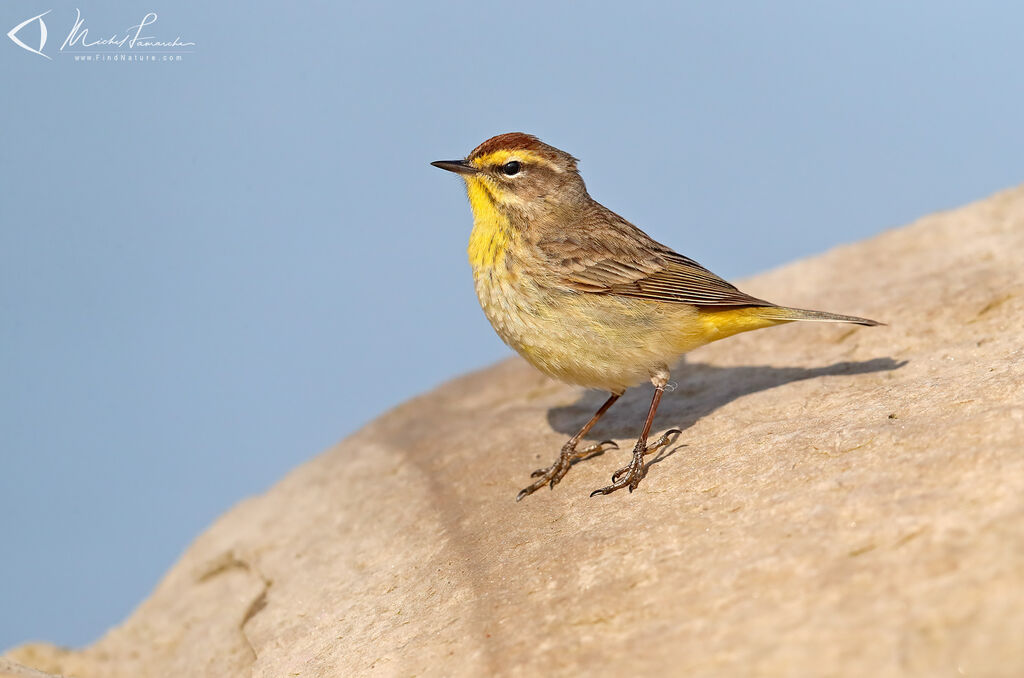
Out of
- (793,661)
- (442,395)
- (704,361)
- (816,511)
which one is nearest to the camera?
(793,661)

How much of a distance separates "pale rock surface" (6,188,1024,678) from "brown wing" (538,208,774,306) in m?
0.81

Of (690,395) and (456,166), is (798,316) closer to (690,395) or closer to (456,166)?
(690,395)

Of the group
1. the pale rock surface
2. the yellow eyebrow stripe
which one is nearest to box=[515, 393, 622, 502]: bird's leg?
the pale rock surface

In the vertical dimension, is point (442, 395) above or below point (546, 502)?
above

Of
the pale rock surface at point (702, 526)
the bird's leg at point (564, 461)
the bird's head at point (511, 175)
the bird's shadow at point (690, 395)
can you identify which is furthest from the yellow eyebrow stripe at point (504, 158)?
the pale rock surface at point (702, 526)

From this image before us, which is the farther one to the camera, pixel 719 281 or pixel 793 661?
pixel 719 281

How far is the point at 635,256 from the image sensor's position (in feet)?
20.7

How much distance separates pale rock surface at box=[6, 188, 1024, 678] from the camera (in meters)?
3.39

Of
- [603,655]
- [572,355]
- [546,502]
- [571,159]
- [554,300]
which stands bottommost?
[603,655]

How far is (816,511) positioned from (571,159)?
140 inches

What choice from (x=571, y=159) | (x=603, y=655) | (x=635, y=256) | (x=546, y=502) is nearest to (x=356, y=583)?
(x=546, y=502)

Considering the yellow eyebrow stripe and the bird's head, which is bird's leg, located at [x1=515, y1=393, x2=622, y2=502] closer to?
the bird's head

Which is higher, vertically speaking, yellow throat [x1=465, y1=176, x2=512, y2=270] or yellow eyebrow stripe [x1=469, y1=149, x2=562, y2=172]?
yellow eyebrow stripe [x1=469, y1=149, x2=562, y2=172]

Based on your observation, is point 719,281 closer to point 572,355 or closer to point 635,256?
point 635,256
